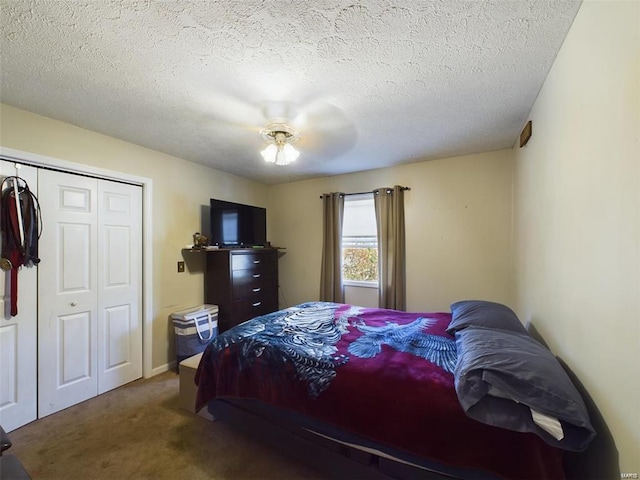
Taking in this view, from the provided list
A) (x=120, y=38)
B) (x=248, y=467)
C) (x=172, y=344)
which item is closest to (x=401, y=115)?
(x=120, y=38)

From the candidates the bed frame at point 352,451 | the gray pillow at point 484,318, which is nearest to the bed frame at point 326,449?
the bed frame at point 352,451

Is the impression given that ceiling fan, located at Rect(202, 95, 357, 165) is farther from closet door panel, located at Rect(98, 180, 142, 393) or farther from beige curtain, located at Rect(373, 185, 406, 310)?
closet door panel, located at Rect(98, 180, 142, 393)

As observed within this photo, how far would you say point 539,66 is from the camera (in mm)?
1579

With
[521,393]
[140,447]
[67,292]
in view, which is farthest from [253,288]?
[521,393]

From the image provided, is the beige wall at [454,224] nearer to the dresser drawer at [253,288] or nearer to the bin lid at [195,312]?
the dresser drawer at [253,288]

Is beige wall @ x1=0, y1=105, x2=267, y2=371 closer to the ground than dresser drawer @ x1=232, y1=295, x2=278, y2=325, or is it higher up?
higher up

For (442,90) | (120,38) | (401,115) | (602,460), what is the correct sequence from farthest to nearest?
(401,115) → (442,90) → (120,38) → (602,460)

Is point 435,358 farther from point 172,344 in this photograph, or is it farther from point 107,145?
point 107,145

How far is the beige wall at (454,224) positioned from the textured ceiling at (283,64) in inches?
23.5

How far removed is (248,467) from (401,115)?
8.91 ft

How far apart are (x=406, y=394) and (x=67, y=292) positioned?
2815 millimetres

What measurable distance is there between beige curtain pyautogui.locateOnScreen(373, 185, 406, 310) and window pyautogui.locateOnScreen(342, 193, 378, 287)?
20 cm

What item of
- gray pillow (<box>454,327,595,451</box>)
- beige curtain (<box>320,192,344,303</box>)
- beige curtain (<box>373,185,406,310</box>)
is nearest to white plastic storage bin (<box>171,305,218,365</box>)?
beige curtain (<box>320,192,344,303</box>)

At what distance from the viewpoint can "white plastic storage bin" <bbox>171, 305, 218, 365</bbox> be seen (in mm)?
2924
